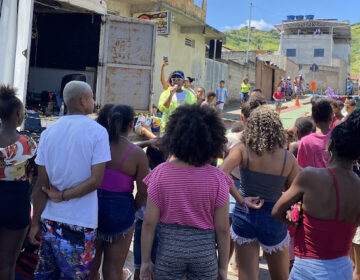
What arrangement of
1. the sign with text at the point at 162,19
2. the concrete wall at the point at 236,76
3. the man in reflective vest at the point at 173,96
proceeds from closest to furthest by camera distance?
1. the man in reflective vest at the point at 173,96
2. the sign with text at the point at 162,19
3. the concrete wall at the point at 236,76

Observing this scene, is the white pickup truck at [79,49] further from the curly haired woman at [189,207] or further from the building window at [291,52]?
the building window at [291,52]

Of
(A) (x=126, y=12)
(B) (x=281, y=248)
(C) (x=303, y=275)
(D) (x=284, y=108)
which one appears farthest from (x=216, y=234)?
(D) (x=284, y=108)

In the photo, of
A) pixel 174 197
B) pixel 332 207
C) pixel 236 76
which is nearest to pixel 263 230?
pixel 332 207

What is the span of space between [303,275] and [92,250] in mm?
1312

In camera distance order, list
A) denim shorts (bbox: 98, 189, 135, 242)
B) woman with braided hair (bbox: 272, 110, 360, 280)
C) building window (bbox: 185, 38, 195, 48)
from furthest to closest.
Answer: building window (bbox: 185, 38, 195, 48), denim shorts (bbox: 98, 189, 135, 242), woman with braided hair (bbox: 272, 110, 360, 280)

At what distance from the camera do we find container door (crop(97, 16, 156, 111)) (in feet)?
26.3

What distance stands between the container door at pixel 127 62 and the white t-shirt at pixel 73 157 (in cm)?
558

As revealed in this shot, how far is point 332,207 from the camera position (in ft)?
6.96

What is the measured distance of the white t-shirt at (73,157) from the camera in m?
2.52

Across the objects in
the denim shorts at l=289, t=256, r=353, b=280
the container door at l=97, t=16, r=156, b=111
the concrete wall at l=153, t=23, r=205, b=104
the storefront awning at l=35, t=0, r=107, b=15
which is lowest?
the denim shorts at l=289, t=256, r=353, b=280

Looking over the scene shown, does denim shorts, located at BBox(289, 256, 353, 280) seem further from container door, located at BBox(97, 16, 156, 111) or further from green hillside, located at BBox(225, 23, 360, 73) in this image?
green hillside, located at BBox(225, 23, 360, 73)

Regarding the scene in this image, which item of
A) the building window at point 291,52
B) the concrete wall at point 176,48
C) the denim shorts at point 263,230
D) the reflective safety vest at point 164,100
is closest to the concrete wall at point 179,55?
the concrete wall at point 176,48

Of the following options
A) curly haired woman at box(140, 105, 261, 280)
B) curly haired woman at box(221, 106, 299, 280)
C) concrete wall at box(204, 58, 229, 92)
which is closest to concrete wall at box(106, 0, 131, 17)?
concrete wall at box(204, 58, 229, 92)

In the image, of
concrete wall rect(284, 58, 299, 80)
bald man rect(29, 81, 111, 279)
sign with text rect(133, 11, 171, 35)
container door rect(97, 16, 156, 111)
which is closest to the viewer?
bald man rect(29, 81, 111, 279)
